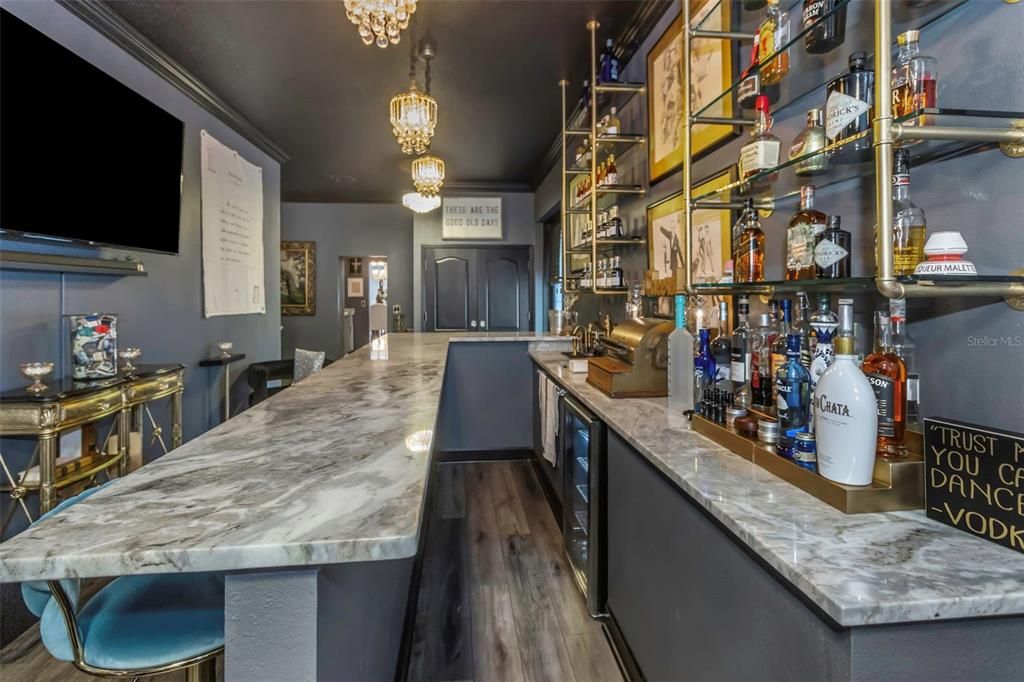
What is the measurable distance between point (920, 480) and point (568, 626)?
56.4 inches

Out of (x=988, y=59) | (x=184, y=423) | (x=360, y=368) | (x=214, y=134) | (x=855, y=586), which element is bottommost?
(x=184, y=423)

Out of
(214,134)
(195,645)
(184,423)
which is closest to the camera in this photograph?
(195,645)

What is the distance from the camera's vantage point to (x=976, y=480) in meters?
0.77

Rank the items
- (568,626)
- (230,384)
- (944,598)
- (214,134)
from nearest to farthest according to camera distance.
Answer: (944,598), (568,626), (214,134), (230,384)

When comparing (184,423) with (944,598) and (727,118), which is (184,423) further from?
(944,598)

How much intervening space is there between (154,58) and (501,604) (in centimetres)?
370

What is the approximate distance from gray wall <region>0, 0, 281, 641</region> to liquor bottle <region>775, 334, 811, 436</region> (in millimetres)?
2816

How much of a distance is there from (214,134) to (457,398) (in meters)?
2.80

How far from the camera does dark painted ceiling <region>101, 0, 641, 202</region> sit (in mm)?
2643

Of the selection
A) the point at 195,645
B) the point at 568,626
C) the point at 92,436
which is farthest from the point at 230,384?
the point at 195,645

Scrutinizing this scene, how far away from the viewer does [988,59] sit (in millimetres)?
879

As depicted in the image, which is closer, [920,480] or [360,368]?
[920,480]

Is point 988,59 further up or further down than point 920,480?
further up

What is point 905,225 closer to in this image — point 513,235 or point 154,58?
point 154,58
